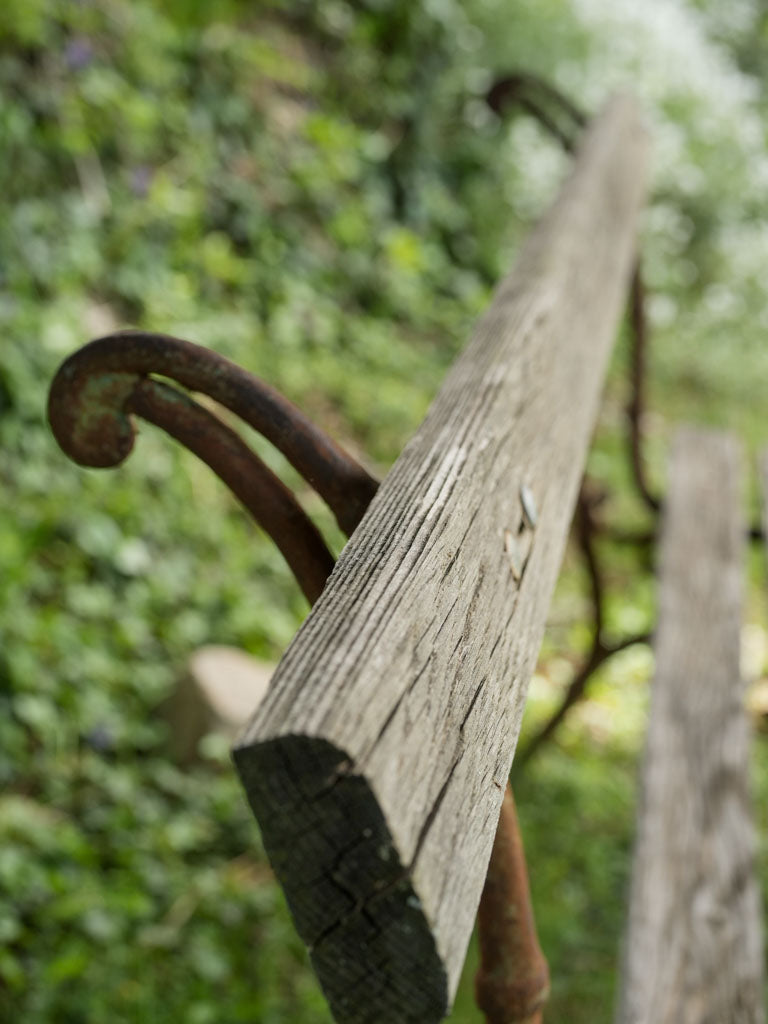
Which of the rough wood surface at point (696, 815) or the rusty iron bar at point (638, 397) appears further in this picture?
the rusty iron bar at point (638, 397)

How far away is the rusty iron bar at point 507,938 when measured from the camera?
2.21 ft

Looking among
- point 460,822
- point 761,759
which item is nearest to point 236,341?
point 761,759

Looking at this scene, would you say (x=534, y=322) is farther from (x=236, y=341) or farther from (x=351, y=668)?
(x=236, y=341)

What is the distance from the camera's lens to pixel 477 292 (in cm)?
557

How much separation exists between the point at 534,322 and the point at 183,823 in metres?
1.69

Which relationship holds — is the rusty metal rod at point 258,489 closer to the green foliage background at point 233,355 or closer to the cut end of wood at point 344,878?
the cut end of wood at point 344,878

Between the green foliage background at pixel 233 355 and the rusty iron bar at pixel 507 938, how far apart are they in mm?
1428

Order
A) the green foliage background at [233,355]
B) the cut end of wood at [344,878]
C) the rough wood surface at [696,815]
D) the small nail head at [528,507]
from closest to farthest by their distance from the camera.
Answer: the cut end of wood at [344,878] → the small nail head at [528,507] → the rough wood surface at [696,815] → the green foliage background at [233,355]

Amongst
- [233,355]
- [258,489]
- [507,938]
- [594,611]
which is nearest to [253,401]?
[258,489]

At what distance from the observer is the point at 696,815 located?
4.82ft

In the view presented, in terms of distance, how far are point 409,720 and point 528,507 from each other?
1.12 ft

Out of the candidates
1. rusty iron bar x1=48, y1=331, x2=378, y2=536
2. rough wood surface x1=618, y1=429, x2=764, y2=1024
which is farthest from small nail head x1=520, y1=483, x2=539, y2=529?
rough wood surface x1=618, y1=429, x2=764, y2=1024

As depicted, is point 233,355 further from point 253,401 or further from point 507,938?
point 507,938

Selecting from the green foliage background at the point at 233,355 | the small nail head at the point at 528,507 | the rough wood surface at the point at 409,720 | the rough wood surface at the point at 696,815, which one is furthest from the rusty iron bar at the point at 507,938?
the green foliage background at the point at 233,355
